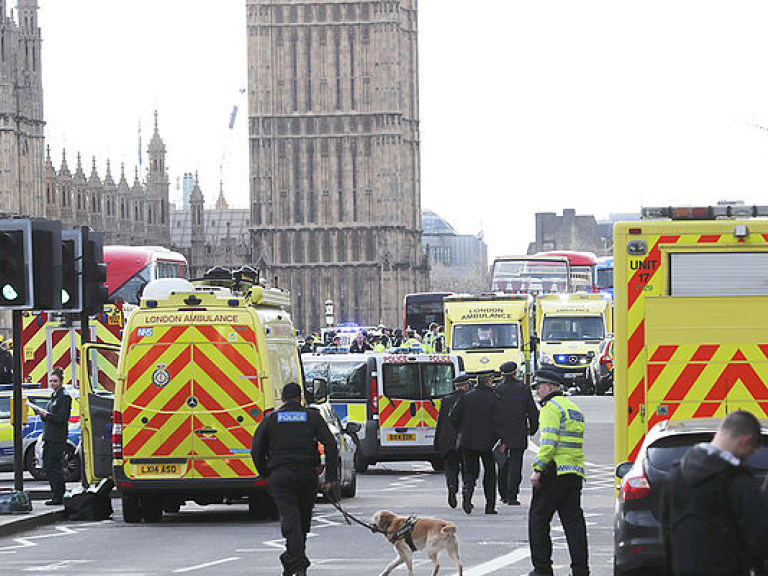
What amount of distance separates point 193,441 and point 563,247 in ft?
540

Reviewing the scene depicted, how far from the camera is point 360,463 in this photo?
2666 centimetres

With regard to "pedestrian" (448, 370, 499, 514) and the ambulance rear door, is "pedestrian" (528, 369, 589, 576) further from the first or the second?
the ambulance rear door

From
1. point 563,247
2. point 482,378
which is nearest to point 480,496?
point 482,378

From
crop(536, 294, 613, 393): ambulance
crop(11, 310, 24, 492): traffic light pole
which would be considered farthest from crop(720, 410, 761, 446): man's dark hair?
crop(536, 294, 613, 393): ambulance

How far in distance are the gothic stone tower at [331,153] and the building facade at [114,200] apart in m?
5.44

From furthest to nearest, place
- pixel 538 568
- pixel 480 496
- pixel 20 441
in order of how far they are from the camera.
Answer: pixel 480 496
pixel 20 441
pixel 538 568

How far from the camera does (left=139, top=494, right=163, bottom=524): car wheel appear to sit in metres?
18.7

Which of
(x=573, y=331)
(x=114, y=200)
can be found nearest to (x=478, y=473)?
(x=573, y=331)

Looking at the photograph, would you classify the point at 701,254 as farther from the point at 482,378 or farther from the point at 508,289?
the point at 508,289

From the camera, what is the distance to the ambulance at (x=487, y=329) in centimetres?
4597

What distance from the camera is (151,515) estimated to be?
1886cm

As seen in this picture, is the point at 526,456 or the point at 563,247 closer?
the point at 526,456

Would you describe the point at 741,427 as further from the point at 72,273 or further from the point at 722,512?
the point at 72,273

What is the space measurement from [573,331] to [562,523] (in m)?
37.5
